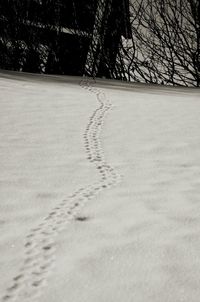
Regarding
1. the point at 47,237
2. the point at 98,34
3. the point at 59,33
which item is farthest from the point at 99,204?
the point at 59,33

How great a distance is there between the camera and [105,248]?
89.0 inches

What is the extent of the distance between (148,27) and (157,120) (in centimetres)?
689

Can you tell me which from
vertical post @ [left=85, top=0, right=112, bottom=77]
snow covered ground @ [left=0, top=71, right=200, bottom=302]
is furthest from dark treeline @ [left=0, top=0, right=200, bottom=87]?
snow covered ground @ [left=0, top=71, right=200, bottom=302]

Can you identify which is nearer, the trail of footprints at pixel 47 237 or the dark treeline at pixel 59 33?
the trail of footprints at pixel 47 237

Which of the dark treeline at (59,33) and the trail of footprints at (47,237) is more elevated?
the dark treeline at (59,33)

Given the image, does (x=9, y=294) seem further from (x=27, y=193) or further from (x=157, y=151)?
(x=157, y=151)

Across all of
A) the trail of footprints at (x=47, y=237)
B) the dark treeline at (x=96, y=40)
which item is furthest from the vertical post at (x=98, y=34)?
the trail of footprints at (x=47, y=237)

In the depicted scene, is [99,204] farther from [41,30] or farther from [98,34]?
[41,30]

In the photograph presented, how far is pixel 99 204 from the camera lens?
288cm

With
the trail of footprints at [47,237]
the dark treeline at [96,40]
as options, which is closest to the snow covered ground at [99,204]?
the trail of footprints at [47,237]

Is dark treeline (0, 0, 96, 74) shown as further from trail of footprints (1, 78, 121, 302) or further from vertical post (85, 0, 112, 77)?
trail of footprints (1, 78, 121, 302)

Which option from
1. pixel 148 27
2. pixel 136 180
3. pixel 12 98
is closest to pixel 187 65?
pixel 148 27

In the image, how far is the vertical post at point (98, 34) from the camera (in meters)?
11.5

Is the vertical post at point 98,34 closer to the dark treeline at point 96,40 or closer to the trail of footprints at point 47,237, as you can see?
the dark treeline at point 96,40
